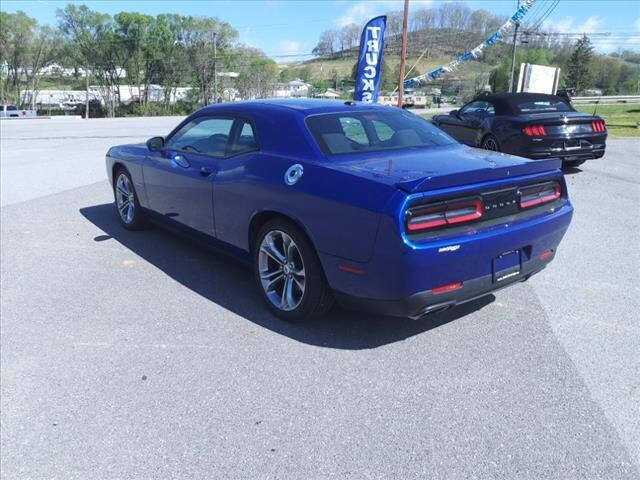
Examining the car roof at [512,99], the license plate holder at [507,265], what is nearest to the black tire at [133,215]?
the license plate holder at [507,265]

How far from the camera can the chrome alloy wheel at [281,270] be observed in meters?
→ 3.57

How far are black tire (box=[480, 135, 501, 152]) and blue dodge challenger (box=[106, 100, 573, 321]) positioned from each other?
5319mm

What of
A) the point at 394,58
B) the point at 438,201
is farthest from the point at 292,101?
the point at 394,58

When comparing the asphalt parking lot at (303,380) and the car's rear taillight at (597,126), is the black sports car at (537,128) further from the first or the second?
the asphalt parking lot at (303,380)

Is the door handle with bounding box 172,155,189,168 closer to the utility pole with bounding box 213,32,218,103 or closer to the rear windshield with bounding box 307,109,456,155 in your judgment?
the rear windshield with bounding box 307,109,456,155

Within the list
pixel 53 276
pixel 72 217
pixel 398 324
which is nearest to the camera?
pixel 398 324

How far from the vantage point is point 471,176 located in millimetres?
3021

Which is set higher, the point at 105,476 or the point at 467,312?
the point at 467,312

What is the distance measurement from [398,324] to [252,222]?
1284 millimetres

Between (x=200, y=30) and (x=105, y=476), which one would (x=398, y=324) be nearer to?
(x=105, y=476)

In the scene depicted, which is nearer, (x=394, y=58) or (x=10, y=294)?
(x=10, y=294)

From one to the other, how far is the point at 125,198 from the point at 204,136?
6.39ft

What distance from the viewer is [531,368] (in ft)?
10.0

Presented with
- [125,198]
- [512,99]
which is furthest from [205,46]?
[125,198]
